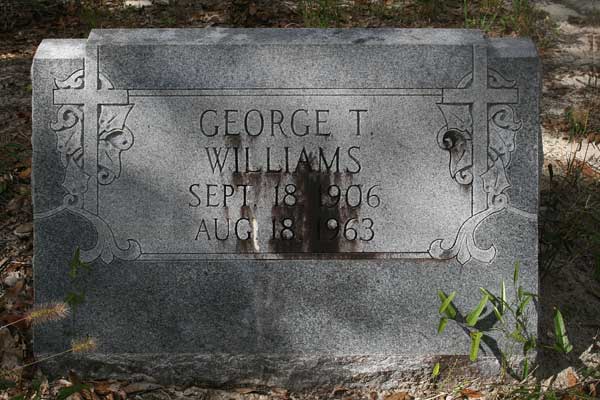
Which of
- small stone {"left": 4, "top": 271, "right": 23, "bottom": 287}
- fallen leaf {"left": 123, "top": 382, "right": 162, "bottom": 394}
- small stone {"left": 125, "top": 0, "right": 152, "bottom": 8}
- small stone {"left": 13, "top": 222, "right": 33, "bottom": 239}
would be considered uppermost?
small stone {"left": 125, "top": 0, "right": 152, "bottom": 8}

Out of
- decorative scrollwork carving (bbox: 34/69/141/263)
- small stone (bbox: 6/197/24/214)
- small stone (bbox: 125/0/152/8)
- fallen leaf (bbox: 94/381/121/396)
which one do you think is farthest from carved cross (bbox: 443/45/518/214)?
small stone (bbox: 125/0/152/8)

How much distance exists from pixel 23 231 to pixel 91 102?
128 centimetres

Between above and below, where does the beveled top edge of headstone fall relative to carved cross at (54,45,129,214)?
above

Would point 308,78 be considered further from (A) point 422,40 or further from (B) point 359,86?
(A) point 422,40

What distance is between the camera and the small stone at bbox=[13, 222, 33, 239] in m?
4.15

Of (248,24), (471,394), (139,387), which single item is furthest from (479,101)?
(248,24)

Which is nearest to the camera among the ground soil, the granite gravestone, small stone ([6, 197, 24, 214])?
the granite gravestone

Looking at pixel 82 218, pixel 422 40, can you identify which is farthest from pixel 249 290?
pixel 422 40

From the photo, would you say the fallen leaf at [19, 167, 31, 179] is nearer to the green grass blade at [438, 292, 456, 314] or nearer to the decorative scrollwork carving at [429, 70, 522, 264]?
the decorative scrollwork carving at [429, 70, 522, 264]

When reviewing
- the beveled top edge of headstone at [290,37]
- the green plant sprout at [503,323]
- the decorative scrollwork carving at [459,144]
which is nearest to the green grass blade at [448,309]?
the green plant sprout at [503,323]

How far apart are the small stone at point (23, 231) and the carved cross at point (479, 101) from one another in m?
2.37

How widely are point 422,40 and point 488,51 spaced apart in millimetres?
277

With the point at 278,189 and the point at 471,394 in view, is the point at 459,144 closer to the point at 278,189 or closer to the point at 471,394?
the point at 278,189

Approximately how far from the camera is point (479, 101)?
3209mm
